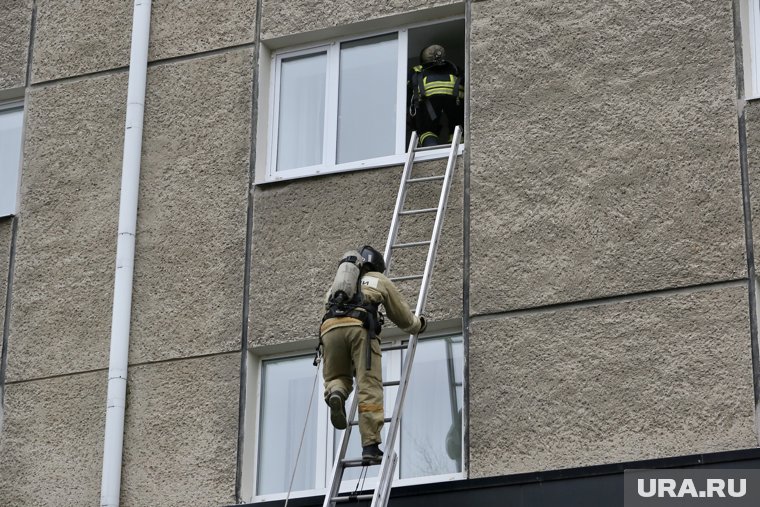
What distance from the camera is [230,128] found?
13.4 meters

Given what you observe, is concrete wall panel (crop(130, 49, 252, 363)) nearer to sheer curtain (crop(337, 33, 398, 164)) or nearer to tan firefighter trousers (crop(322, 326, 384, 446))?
sheer curtain (crop(337, 33, 398, 164))

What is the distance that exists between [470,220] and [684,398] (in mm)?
2152

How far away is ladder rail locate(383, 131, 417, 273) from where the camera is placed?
→ 1202 centimetres

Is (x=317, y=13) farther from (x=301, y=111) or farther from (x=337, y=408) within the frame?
(x=337, y=408)

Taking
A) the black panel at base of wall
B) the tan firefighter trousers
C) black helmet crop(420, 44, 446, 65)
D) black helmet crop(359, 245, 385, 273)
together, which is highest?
black helmet crop(420, 44, 446, 65)

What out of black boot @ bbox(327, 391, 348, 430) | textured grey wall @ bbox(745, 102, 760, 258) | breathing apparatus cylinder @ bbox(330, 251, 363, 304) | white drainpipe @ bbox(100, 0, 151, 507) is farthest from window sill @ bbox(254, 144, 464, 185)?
black boot @ bbox(327, 391, 348, 430)

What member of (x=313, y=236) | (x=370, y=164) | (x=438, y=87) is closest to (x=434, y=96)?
(x=438, y=87)

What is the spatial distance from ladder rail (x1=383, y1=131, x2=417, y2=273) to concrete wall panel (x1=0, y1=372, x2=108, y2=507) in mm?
2523

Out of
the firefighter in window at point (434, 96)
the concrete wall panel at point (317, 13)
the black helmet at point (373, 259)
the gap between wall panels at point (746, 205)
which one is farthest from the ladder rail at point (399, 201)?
the gap between wall panels at point (746, 205)

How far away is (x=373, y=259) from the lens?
11.6m

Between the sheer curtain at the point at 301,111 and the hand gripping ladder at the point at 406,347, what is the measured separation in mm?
939

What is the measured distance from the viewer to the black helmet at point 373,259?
11578mm

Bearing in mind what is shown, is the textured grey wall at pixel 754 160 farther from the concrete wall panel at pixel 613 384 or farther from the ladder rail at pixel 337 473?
the ladder rail at pixel 337 473

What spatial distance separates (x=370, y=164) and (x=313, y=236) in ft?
2.34
